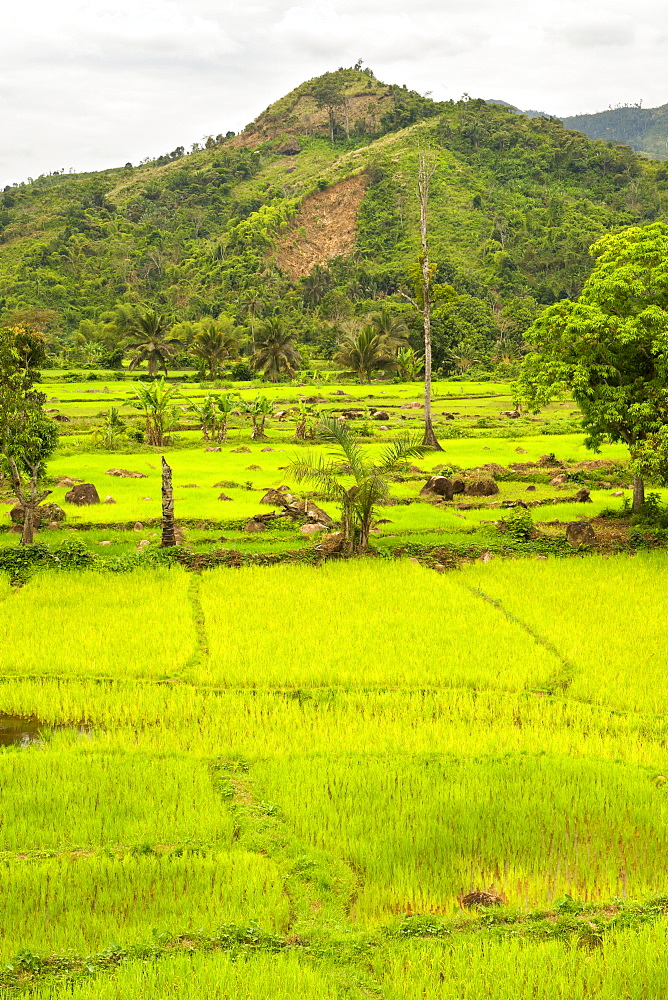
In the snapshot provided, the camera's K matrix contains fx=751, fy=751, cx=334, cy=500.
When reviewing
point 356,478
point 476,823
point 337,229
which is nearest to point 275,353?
point 356,478

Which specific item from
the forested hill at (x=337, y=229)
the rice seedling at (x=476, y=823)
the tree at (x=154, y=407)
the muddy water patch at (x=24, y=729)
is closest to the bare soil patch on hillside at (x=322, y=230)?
the forested hill at (x=337, y=229)

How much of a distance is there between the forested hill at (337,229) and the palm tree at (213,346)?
Answer: 45.4 feet

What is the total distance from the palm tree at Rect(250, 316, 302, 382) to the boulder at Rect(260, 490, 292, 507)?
32.9 metres

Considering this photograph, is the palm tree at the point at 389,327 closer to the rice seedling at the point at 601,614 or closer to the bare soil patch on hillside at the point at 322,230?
the rice seedling at the point at 601,614

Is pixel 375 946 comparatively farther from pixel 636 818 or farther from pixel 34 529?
pixel 34 529

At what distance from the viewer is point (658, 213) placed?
9338 cm

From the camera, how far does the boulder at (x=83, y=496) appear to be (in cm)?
1855

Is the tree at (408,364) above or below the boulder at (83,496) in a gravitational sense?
above

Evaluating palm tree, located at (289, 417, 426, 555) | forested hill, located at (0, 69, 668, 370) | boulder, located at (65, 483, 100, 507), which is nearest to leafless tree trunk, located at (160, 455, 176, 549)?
palm tree, located at (289, 417, 426, 555)

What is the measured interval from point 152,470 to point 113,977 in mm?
20604

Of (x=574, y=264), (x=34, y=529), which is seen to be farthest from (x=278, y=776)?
(x=574, y=264)

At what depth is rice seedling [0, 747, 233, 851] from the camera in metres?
6.20

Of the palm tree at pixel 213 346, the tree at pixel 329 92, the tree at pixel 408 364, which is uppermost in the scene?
the tree at pixel 329 92

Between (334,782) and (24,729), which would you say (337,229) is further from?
(334,782)
